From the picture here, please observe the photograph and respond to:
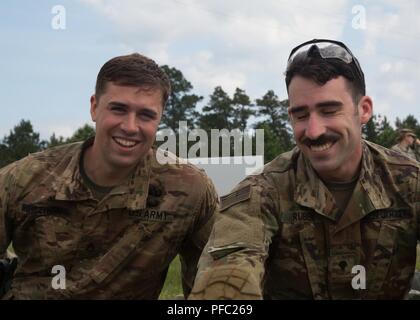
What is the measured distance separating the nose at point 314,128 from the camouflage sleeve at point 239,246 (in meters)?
0.44

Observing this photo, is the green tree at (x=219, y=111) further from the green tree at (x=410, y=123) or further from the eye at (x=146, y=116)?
the eye at (x=146, y=116)

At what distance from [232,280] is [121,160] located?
4.92 feet

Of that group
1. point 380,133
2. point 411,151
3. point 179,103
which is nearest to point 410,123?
point 380,133

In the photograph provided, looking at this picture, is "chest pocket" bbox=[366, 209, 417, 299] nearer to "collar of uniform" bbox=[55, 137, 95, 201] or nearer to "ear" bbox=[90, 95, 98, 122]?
"collar of uniform" bbox=[55, 137, 95, 201]

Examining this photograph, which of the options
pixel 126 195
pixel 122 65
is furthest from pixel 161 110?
pixel 126 195

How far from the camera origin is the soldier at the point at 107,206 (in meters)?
3.80

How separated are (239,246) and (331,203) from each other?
664 millimetres

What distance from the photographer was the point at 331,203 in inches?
129

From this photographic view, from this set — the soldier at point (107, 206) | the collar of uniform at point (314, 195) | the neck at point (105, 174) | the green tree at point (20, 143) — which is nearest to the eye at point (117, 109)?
the soldier at point (107, 206)

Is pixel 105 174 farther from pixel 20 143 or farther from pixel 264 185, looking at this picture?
pixel 20 143

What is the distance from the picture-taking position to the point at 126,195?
3.84 metres
